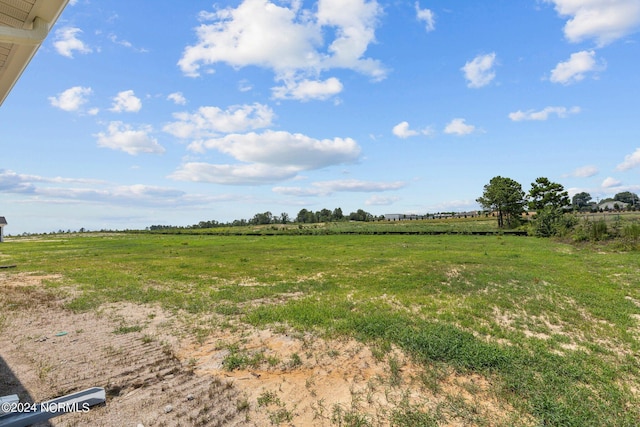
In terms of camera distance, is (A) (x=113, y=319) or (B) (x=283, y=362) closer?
(B) (x=283, y=362)

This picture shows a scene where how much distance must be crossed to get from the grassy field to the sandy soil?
32 cm

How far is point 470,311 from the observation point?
8445 millimetres

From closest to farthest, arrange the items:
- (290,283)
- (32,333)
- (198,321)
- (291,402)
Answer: (291,402) < (32,333) < (198,321) < (290,283)

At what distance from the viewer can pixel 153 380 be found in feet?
16.2

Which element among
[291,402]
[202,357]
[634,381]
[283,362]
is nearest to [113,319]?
[202,357]

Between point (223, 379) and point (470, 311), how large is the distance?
6759 millimetres

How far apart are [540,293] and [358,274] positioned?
733cm

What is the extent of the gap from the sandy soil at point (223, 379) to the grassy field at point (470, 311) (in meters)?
0.32

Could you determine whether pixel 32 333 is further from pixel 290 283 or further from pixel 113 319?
pixel 290 283

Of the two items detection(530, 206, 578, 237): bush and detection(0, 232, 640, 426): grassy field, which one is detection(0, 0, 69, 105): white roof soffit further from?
detection(530, 206, 578, 237): bush

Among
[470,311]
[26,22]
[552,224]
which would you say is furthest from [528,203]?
[26,22]

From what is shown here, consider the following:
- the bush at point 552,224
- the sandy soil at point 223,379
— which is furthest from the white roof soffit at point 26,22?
the bush at point 552,224

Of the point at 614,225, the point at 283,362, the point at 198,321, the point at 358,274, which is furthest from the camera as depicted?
the point at 614,225

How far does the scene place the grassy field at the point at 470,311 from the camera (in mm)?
4551
